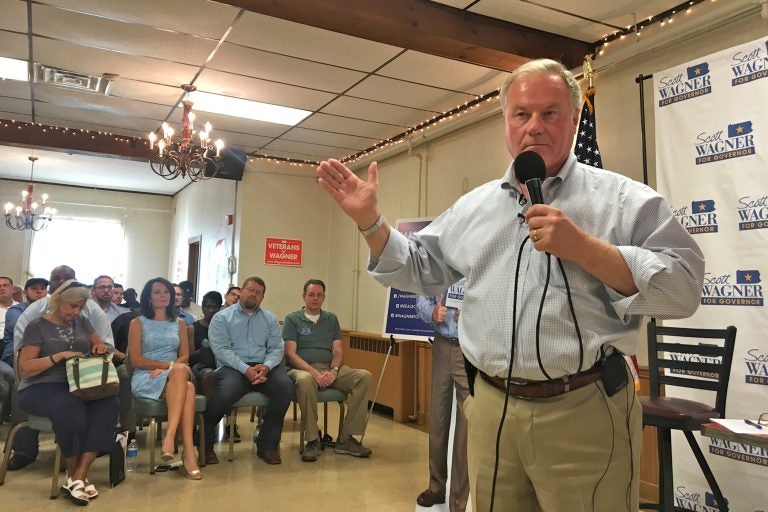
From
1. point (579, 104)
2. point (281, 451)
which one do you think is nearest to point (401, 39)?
point (579, 104)

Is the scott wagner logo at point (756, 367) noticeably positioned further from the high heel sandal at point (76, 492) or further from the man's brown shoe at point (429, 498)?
the high heel sandal at point (76, 492)

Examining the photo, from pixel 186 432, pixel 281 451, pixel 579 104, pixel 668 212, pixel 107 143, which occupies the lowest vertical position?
pixel 281 451

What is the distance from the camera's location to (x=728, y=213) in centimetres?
276

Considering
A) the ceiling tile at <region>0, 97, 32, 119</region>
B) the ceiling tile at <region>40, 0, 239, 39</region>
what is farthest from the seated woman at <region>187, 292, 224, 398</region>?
the ceiling tile at <region>0, 97, 32, 119</region>

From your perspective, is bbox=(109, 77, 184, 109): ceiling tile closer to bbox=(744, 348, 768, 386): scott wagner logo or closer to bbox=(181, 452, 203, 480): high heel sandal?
bbox=(181, 452, 203, 480): high heel sandal

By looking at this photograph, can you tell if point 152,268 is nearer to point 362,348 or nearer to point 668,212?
point 362,348

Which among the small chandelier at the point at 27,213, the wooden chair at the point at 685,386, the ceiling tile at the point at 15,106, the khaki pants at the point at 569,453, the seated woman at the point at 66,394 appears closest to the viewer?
the khaki pants at the point at 569,453

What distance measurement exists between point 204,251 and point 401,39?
595 centimetres

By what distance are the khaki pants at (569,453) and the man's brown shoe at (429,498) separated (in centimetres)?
231

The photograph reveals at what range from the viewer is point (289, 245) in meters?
7.34

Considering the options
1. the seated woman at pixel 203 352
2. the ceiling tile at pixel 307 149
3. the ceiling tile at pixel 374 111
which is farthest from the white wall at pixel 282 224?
the ceiling tile at pixel 374 111

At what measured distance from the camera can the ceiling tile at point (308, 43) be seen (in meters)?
3.69

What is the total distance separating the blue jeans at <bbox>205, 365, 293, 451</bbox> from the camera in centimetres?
405

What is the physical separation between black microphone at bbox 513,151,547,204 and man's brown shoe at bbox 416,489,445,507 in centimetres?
263
